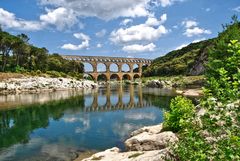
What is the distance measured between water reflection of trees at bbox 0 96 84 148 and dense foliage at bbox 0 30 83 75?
208 feet

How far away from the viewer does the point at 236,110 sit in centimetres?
687

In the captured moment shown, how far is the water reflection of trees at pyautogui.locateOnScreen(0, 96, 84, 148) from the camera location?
118 ft

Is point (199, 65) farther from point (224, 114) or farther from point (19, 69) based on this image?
point (224, 114)

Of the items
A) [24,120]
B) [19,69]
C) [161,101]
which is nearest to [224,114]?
[24,120]

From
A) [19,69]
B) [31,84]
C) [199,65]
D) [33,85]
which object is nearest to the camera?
[31,84]

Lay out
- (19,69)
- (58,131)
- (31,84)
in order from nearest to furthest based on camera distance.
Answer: (58,131)
(31,84)
(19,69)

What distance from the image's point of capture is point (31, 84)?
109 meters

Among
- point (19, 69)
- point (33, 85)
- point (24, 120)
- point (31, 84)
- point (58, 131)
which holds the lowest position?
point (58, 131)

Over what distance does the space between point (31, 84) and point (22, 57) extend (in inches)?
1143

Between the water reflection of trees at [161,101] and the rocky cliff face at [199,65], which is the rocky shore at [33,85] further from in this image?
the rocky cliff face at [199,65]

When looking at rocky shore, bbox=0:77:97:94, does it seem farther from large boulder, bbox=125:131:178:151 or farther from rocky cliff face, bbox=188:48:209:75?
large boulder, bbox=125:131:178:151

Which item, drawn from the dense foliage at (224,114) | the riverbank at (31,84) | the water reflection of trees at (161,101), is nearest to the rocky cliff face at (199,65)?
the riverbank at (31,84)

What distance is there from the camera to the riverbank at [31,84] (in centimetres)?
10116

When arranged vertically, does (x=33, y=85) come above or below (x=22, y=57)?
below
